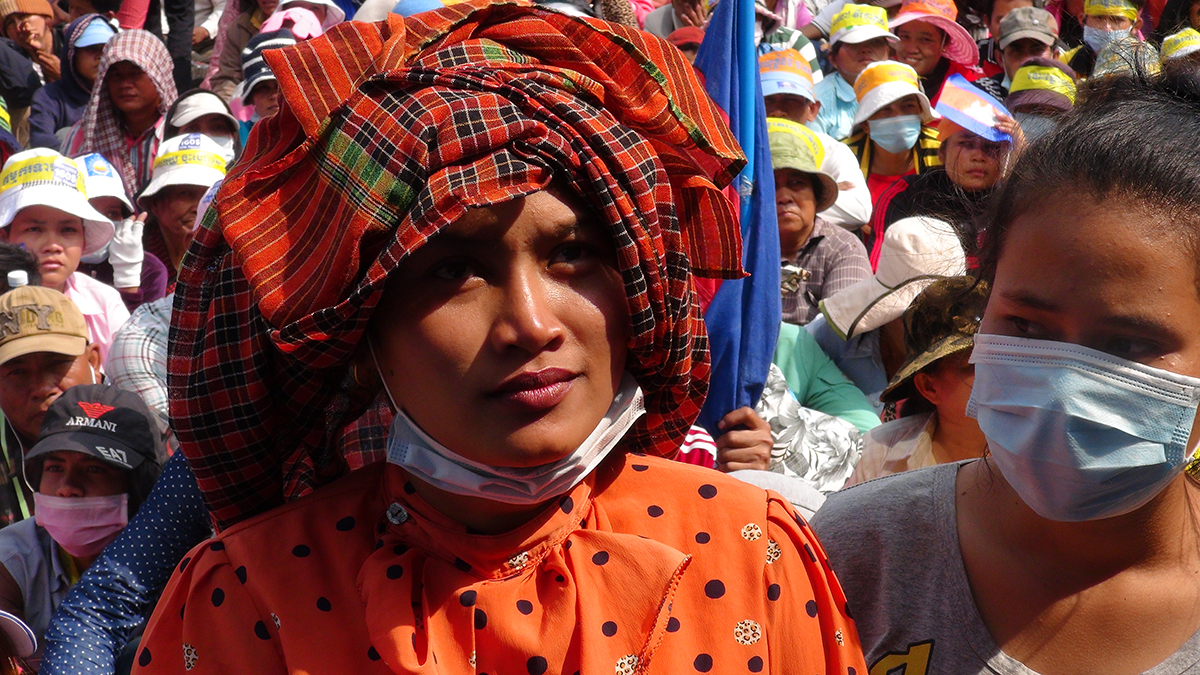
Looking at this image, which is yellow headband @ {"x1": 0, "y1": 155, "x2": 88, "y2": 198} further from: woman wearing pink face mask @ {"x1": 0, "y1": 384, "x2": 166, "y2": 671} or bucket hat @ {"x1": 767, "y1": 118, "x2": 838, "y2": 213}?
bucket hat @ {"x1": 767, "y1": 118, "x2": 838, "y2": 213}

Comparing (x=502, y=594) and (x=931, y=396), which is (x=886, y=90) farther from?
(x=502, y=594)

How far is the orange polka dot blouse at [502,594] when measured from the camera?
1.74m

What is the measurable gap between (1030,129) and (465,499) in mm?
1235

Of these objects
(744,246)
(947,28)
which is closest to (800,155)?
(744,246)

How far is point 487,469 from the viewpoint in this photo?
1733 millimetres

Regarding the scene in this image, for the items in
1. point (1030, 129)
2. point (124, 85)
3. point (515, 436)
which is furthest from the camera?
point (124, 85)

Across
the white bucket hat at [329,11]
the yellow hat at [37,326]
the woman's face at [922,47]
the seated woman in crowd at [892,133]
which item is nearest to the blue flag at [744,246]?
the yellow hat at [37,326]

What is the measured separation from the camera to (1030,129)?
2.13 meters

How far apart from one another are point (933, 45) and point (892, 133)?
2172 mm

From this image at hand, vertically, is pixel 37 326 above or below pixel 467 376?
below

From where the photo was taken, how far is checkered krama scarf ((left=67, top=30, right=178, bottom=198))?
8125mm

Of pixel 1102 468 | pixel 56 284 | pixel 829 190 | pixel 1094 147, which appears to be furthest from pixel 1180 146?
pixel 56 284

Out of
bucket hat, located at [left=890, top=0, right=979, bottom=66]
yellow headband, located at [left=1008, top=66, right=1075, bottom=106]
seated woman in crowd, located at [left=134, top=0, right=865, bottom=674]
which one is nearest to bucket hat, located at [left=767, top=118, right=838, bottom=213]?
yellow headband, located at [left=1008, top=66, right=1075, bottom=106]

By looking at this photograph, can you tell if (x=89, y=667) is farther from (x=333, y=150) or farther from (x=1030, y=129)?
(x=1030, y=129)
